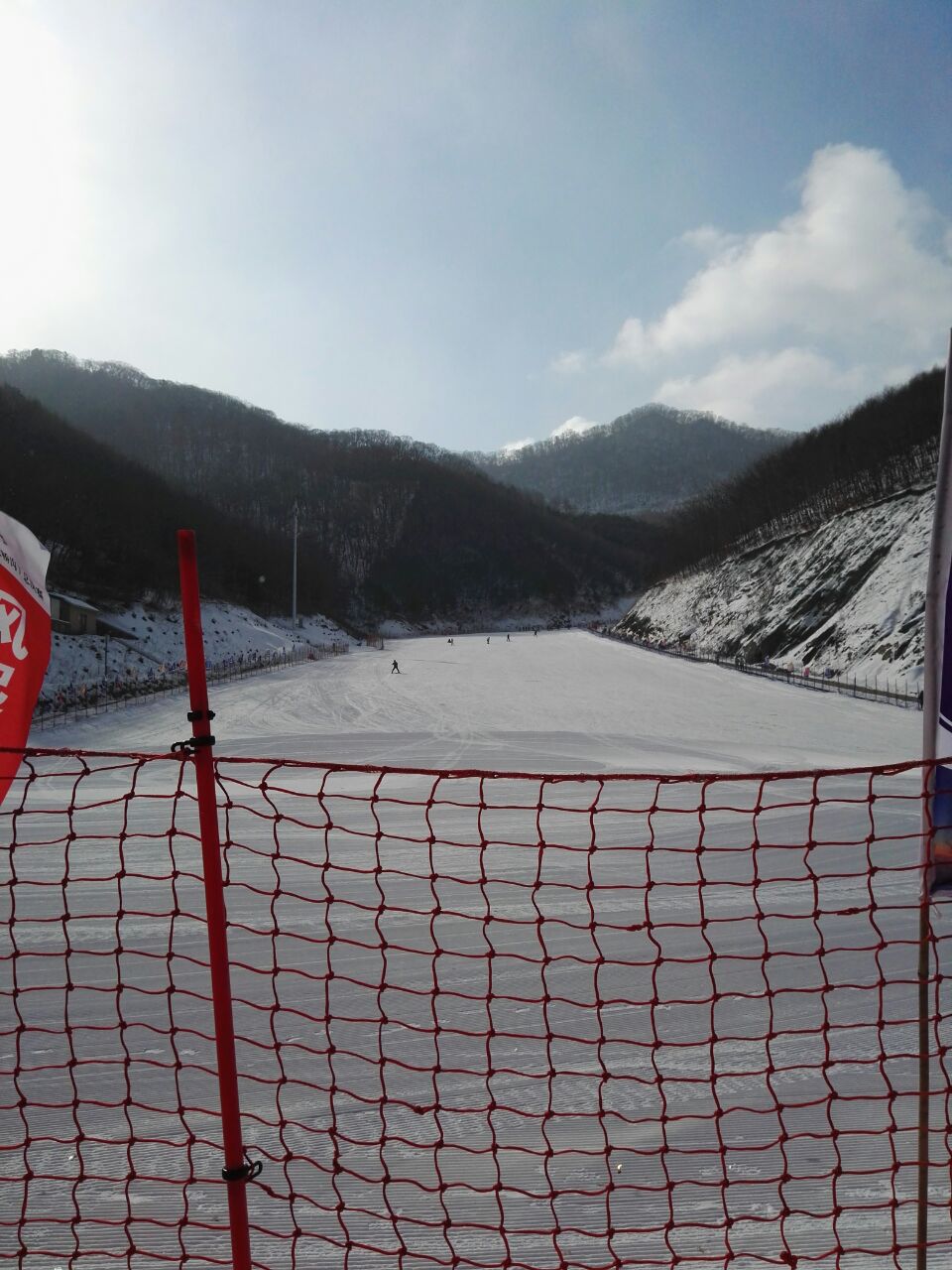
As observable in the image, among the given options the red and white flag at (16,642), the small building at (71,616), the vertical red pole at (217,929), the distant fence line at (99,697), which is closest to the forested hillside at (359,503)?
the small building at (71,616)

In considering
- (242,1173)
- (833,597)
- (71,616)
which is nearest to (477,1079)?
(242,1173)

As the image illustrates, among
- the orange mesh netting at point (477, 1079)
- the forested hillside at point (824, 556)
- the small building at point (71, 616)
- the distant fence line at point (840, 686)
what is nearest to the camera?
the orange mesh netting at point (477, 1079)

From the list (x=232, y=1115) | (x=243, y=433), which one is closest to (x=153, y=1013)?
(x=232, y=1115)

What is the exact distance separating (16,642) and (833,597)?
4253cm

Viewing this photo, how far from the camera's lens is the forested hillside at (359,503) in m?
116

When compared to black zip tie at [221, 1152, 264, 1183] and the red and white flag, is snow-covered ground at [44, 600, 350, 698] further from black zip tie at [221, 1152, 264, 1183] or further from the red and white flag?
black zip tie at [221, 1152, 264, 1183]

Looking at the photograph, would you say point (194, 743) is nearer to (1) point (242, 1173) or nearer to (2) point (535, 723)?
(1) point (242, 1173)

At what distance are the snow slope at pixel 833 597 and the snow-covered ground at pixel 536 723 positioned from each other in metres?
6.44

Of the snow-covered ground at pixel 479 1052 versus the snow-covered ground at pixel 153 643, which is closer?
the snow-covered ground at pixel 479 1052

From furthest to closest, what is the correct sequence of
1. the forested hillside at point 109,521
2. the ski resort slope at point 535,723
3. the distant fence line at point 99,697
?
the forested hillside at point 109,521
the distant fence line at point 99,697
the ski resort slope at point 535,723

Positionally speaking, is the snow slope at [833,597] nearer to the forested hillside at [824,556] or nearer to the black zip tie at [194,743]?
the forested hillside at [824,556]

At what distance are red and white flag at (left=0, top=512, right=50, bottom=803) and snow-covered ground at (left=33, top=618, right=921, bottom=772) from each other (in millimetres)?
10931

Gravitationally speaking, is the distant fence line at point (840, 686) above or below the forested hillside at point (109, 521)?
below

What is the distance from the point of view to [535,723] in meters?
18.9
